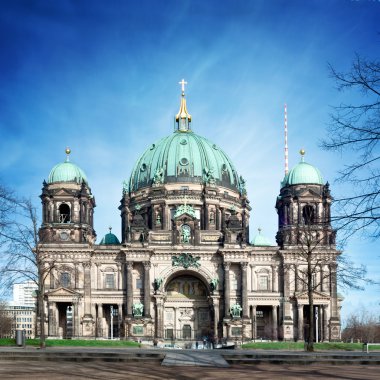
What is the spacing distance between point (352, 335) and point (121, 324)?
8508 cm

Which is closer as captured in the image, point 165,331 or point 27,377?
point 27,377

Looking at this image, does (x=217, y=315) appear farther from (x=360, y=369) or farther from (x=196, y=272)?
(x=360, y=369)

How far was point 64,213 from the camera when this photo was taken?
98062 millimetres

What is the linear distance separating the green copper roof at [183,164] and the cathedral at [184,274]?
839cm

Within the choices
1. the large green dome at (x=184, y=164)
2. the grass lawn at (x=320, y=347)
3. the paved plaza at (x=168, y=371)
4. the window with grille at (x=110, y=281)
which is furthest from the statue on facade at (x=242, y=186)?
the paved plaza at (x=168, y=371)

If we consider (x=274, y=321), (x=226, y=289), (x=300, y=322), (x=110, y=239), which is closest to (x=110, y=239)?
(x=110, y=239)

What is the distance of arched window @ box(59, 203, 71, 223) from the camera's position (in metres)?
97.0

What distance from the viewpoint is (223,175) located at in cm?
10894

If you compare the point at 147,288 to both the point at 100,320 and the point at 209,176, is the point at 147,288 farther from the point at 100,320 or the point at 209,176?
the point at 209,176

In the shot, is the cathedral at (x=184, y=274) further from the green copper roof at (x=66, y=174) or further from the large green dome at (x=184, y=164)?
the large green dome at (x=184, y=164)

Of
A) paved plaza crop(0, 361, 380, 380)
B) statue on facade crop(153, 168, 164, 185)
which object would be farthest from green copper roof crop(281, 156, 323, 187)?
paved plaza crop(0, 361, 380, 380)

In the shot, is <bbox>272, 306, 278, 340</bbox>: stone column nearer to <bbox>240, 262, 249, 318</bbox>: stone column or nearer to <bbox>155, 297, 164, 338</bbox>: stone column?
<bbox>240, 262, 249, 318</bbox>: stone column

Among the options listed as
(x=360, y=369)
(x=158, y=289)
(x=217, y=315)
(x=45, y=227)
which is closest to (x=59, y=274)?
(x=45, y=227)

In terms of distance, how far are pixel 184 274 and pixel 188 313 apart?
547 cm
